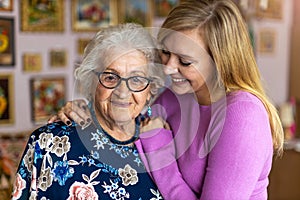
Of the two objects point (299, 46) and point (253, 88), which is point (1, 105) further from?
point (299, 46)

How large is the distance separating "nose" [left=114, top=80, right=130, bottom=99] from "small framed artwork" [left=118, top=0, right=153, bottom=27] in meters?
2.46

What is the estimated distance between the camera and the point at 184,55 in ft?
4.59

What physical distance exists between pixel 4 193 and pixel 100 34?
1736 mm

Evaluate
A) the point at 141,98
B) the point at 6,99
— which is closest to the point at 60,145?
the point at 141,98

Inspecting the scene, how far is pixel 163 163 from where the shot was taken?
4.80 ft

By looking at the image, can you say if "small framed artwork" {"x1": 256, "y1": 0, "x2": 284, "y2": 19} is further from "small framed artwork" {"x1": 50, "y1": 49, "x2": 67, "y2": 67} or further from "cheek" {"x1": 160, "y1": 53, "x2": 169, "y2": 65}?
"cheek" {"x1": 160, "y1": 53, "x2": 169, "y2": 65}

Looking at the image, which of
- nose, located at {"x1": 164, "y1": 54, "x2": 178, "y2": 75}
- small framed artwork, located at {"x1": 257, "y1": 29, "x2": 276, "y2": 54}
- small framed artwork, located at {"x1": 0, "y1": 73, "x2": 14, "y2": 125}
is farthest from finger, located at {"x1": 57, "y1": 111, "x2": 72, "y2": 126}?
small framed artwork, located at {"x1": 257, "y1": 29, "x2": 276, "y2": 54}

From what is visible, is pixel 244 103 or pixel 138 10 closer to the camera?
pixel 244 103

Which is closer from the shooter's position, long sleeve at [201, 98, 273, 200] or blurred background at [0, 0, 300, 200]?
long sleeve at [201, 98, 273, 200]

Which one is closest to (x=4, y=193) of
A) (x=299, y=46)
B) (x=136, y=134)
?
(x=136, y=134)

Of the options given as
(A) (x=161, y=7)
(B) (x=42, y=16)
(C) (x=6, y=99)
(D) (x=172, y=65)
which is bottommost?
(C) (x=6, y=99)

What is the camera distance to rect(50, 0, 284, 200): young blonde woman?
131 cm

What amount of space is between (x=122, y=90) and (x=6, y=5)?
7.23ft

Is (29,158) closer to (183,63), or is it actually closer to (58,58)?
(183,63)
